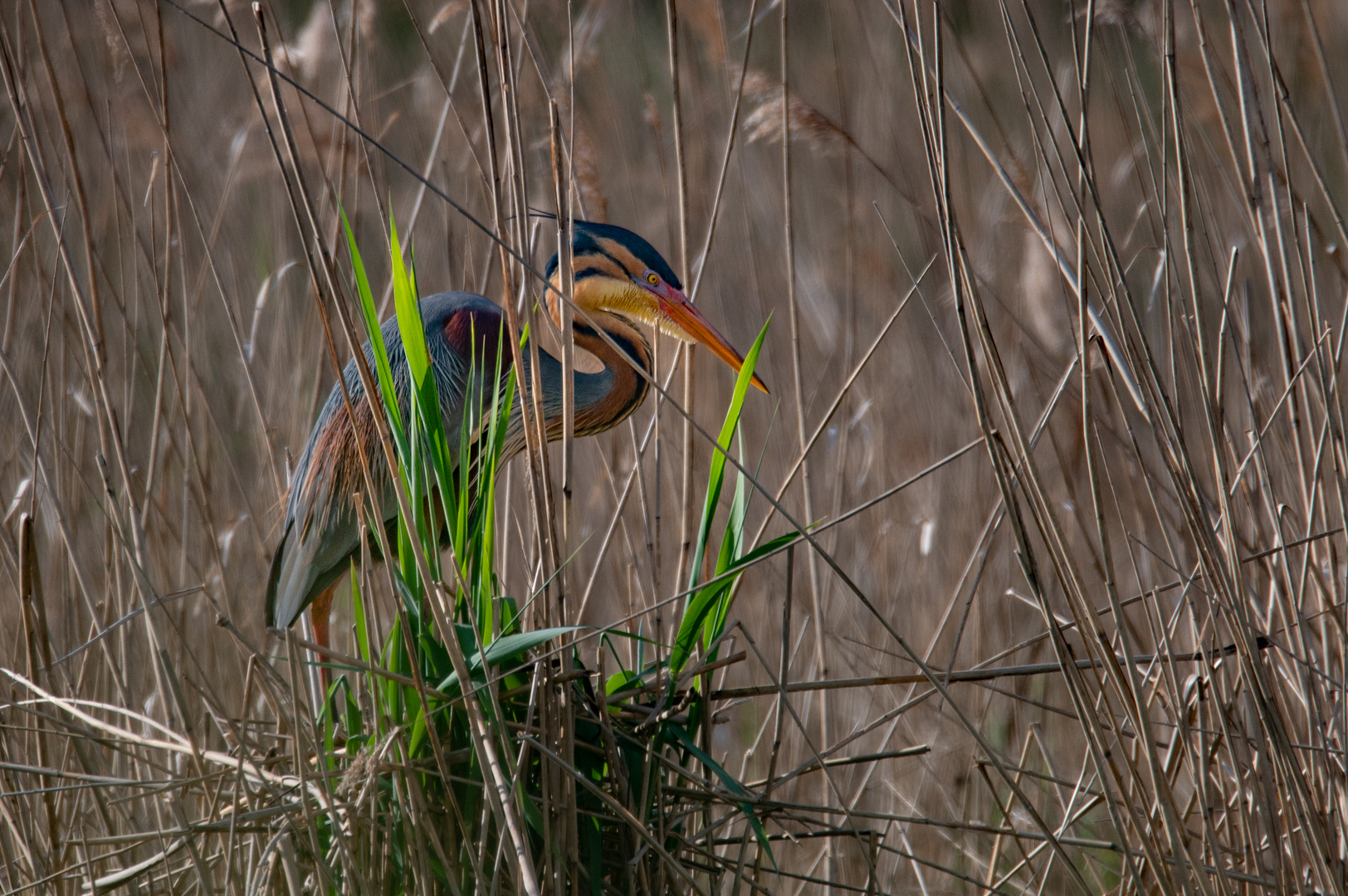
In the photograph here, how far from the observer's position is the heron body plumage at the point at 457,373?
3.64 feet

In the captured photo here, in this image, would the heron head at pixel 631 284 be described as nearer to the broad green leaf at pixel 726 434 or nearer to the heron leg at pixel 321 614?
the broad green leaf at pixel 726 434

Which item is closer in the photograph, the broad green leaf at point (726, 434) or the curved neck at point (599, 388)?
the broad green leaf at point (726, 434)

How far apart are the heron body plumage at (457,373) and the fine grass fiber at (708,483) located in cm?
4

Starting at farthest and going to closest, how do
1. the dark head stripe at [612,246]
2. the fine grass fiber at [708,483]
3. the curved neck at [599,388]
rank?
the curved neck at [599,388] < the dark head stripe at [612,246] < the fine grass fiber at [708,483]

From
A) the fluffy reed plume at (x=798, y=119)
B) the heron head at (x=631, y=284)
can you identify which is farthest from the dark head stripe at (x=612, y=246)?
the fluffy reed plume at (x=798, y=119)

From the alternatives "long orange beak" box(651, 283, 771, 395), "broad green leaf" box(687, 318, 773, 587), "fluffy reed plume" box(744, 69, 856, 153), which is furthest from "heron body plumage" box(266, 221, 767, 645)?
"broad green leaf" box(687, 318, 773, 587)

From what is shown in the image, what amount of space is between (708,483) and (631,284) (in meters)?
0.23

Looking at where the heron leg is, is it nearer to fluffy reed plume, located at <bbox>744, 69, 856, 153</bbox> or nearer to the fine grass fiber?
the fine grass fiber

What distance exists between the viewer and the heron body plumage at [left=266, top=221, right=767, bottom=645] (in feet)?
3.64

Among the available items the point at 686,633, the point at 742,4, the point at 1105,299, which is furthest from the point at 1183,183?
the point at 742,4

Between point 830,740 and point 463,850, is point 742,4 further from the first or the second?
point 463,850

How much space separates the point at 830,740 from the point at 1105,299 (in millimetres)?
679

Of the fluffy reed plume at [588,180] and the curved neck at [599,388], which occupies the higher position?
the fluffy reed plume at [588,180]

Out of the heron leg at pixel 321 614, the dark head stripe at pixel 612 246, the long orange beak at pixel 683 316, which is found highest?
the dark head stripe at pixel 612 246
